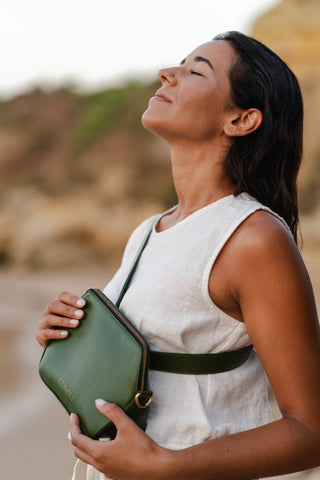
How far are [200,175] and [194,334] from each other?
453 mm

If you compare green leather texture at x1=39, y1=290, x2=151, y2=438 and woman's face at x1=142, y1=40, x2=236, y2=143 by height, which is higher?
woman's face at x1=142, y1=40, x2=236, y2=143

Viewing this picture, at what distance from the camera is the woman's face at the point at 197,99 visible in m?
1.55

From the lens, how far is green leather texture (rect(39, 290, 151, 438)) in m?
1.33

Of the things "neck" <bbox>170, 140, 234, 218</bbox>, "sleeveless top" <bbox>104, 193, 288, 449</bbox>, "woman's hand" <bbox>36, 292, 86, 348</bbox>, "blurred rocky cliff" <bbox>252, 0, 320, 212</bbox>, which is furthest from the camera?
"blurred rocky cliff" <bbox>252, 0, 320, 212</bbox>

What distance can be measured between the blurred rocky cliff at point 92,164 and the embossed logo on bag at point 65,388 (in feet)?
37.0

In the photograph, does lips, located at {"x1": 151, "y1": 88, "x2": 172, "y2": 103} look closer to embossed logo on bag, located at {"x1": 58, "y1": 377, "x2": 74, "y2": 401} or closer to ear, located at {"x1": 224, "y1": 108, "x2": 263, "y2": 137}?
ear, located at {"x1": 224, "y1": 108, "x2": 263, "y2": 137}

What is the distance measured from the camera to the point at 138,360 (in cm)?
132

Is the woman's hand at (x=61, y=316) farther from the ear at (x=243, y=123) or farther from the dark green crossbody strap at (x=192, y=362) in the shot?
the ear at (x=243, y=123)

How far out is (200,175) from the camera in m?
1.61

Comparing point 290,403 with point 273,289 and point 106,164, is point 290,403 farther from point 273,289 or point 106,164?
point 106,164

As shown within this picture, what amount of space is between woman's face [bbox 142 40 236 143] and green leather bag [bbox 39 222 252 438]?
450mm

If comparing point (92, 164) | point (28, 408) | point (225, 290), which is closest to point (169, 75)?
point (225, 290)

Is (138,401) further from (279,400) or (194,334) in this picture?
(279,400)

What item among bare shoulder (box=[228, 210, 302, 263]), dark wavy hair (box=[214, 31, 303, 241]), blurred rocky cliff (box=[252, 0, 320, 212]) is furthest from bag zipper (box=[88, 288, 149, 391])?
blurred rocky cliff (box=[252, 0, 320, 212])
